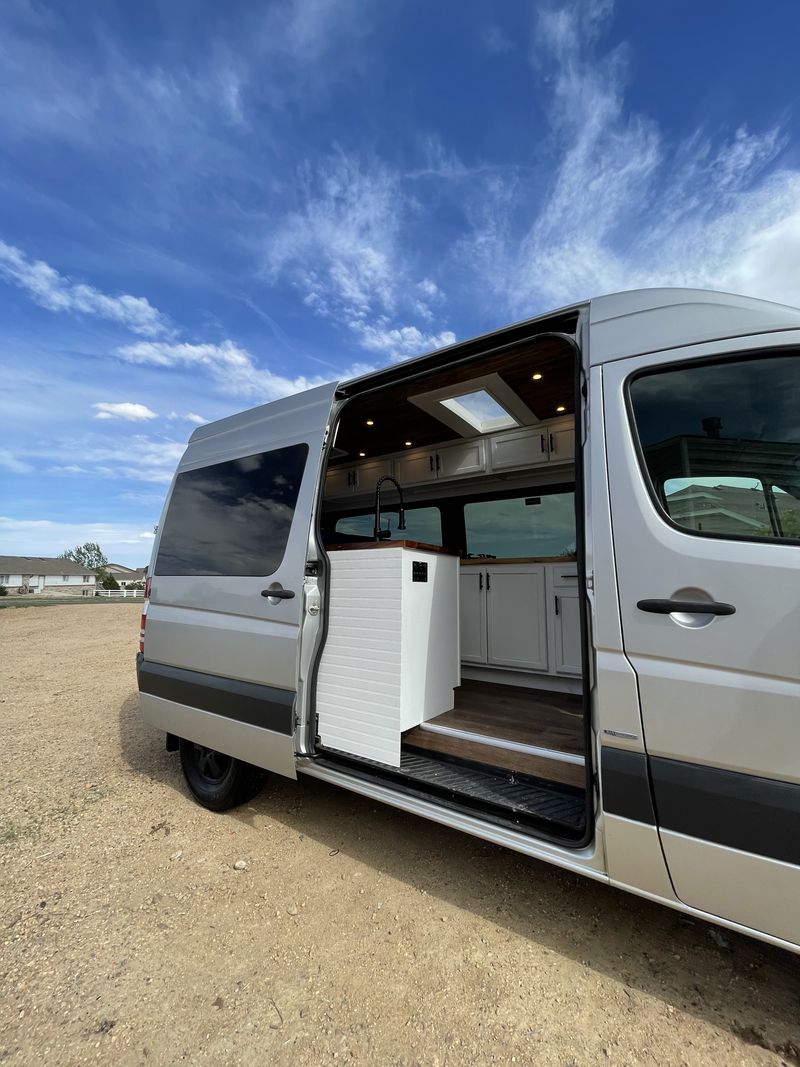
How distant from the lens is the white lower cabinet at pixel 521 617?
141 inches

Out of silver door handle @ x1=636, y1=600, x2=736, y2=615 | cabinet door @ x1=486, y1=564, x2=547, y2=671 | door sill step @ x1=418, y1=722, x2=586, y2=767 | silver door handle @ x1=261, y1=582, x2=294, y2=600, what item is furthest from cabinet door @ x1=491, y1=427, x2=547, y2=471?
silver door handle @ x1=636, y1=600, x2=736, y2=615

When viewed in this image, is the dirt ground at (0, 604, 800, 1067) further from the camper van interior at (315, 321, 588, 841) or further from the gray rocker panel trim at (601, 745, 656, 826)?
the gray rocker panel trim at (601, 745, 656, 826)

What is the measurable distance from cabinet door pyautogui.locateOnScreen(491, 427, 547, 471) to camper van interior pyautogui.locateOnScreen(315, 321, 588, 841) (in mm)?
13

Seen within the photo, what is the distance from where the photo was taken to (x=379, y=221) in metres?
5.26

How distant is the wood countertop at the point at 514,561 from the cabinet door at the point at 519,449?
90 centimetres

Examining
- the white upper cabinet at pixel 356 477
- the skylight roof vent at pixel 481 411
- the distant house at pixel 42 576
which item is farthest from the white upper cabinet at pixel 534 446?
the distant house at pixel 42 576

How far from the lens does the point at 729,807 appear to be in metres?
1.16

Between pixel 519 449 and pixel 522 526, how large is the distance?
0.77 meters

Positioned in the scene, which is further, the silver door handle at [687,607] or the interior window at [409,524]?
the interior window at [409,524]

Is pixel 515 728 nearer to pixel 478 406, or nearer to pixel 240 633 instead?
pixel 240 633

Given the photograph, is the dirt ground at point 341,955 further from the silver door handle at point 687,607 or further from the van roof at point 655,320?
the van roof at point 655,320

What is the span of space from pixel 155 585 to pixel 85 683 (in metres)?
4.81

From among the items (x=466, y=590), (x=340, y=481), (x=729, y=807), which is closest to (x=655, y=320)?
(x=729, y=807)

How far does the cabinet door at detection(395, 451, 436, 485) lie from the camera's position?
15.7ft
